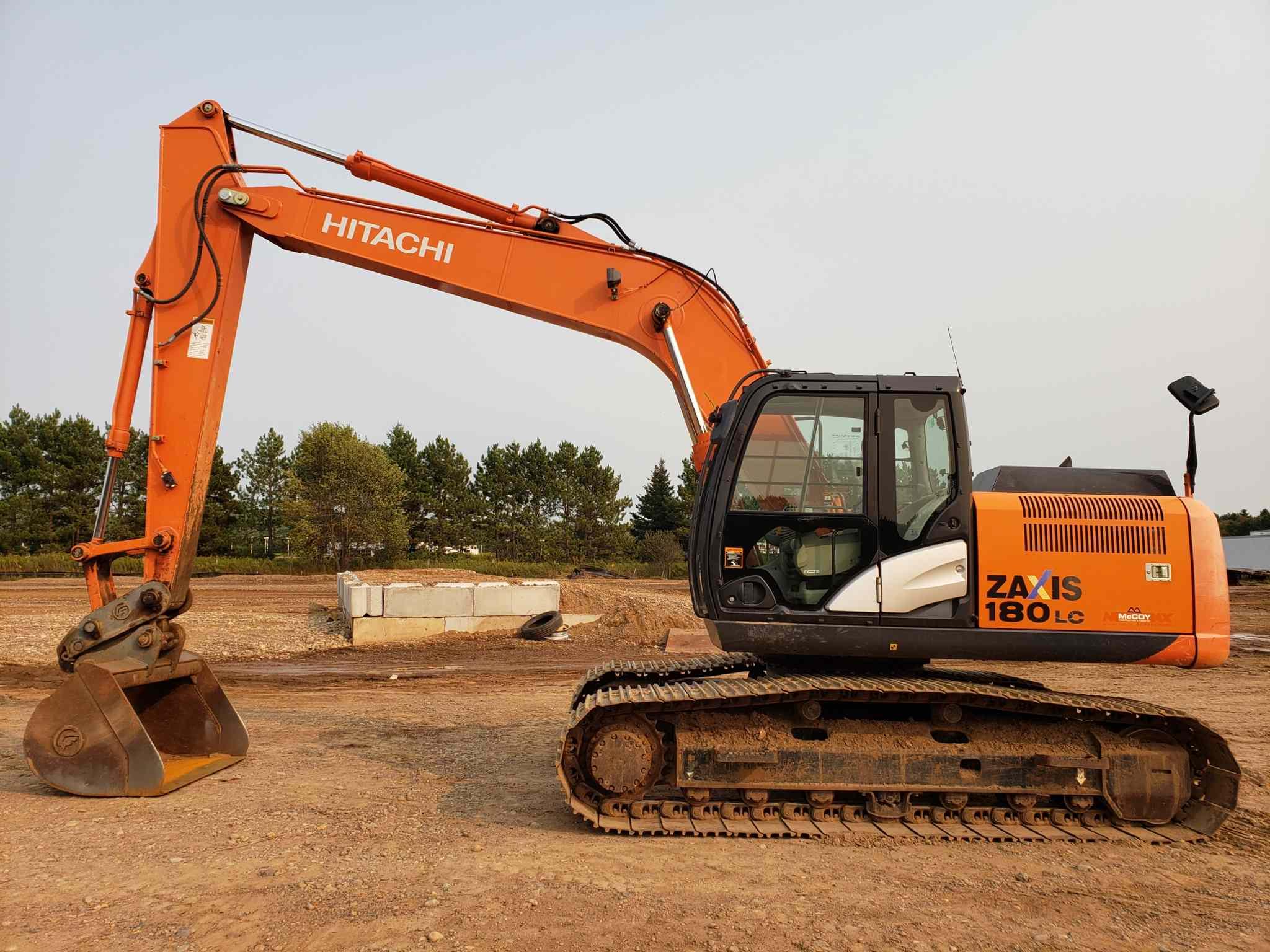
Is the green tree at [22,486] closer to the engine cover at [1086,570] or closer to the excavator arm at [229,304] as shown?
the excavator arm at [229,304]

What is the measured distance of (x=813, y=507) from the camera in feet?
18.4

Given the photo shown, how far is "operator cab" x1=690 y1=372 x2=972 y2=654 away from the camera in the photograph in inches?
218

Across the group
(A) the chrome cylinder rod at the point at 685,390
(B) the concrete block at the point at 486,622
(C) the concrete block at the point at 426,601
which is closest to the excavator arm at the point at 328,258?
(A) the chrome cylinder rod at the point at 685,390

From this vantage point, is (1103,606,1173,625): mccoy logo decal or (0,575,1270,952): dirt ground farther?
(1103,606,1173,625): mccoy logo decal

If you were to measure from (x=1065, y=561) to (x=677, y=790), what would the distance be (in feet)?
9.26

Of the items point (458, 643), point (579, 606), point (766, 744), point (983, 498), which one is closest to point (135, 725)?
point (766, 744)

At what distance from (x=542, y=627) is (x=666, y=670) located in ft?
31.1

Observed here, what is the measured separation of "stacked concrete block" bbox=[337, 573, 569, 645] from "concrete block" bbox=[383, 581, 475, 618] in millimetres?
11

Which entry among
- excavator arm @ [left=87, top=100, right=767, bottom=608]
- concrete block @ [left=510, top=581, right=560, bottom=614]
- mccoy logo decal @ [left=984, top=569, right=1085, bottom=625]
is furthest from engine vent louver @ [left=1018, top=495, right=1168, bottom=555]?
concrete block @ [left=510, top=581, right=560, bottom=614]

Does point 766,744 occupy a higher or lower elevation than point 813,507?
lower

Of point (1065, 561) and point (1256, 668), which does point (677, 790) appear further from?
point (1256, 668)

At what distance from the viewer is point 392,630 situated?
15859mm

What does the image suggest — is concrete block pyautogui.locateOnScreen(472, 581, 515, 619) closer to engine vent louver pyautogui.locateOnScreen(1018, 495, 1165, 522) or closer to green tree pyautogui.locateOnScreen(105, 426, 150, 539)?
engine vent louver pyautogui.locateOnScreen(1018, 495, 1165, 522)

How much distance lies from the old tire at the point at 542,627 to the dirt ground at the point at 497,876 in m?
7.89
